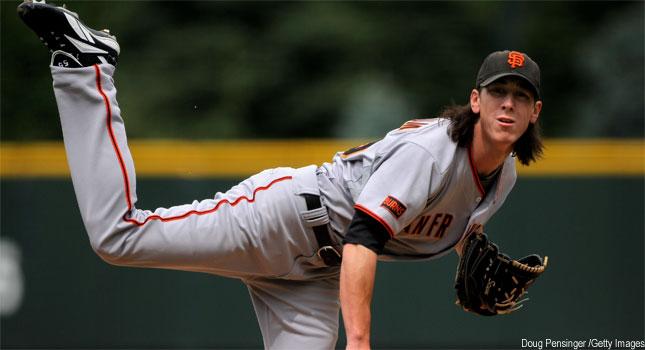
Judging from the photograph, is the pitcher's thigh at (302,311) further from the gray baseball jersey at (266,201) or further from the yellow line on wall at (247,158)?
the yellow line on wall at (247,158)

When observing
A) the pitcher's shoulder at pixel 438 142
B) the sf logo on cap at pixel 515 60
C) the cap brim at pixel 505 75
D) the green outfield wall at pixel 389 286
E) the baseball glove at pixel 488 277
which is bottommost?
the green outfield wall at pixel 389 286

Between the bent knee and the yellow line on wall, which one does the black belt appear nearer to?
the bent knee

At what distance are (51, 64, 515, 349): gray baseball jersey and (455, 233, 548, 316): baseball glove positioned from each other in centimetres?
10

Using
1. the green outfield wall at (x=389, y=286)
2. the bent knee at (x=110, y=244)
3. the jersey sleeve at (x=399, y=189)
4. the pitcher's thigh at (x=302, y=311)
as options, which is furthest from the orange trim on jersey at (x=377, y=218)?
the green outfield wall at (x=389, y=286)

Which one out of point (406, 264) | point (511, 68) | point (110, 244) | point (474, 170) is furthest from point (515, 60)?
point (406, 264)

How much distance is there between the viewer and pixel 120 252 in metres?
3.34

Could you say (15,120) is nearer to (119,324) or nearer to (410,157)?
(119,324)

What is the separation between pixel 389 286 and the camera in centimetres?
575

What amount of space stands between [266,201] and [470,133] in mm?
727

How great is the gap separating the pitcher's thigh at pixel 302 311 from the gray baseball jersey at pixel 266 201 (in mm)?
104

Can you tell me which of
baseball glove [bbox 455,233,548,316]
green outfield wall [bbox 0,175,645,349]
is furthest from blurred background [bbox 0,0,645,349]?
baseball glove [bbox 455,233,548,316]

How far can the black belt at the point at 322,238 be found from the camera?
344 cm

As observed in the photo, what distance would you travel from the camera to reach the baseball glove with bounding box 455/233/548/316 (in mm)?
3562

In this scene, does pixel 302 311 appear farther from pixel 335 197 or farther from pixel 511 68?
pixel 511 68
